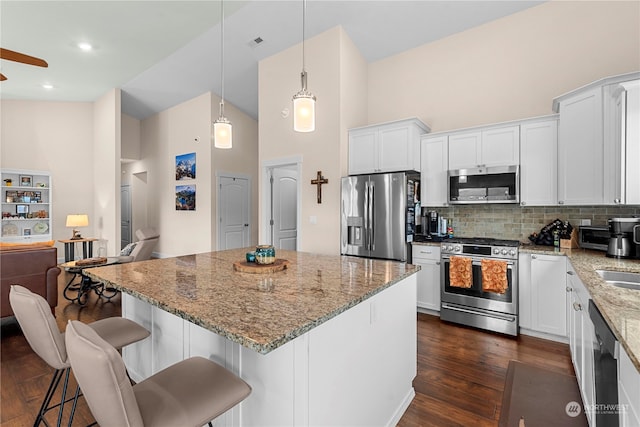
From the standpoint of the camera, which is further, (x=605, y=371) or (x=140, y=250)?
(x=140, y=250)

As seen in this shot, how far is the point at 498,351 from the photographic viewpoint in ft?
9.12

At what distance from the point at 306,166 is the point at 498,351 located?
319 cm

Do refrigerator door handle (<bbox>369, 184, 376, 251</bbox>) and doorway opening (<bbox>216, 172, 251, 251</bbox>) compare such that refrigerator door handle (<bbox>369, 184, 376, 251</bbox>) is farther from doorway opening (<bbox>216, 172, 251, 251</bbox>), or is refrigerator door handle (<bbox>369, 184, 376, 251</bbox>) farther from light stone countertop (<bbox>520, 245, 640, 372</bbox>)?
doorway opening (<bbox>216, 172, 251, 251</bbox>)

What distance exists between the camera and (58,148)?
22.8ft

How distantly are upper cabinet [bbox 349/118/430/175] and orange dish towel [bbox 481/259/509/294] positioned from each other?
4.73 ft

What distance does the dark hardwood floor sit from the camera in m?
1.91

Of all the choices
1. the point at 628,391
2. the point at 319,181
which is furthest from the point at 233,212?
the point at 628,391

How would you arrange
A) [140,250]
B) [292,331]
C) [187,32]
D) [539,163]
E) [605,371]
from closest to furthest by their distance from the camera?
[292,331], [605,371], [539,163], [187,32], [140,250]

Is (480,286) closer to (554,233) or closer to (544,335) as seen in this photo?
(544,335)

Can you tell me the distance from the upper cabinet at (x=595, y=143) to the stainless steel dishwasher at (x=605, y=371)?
170 centimetres

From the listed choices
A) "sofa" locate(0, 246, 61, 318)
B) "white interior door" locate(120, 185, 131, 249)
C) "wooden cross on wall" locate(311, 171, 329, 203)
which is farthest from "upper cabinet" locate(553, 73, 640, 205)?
"white interior door" locate(120, 185, 131, 249)

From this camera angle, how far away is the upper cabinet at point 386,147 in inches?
152

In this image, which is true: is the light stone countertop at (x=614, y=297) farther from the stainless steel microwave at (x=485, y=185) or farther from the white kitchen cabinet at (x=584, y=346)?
the stainless steel microwave at (x=485, y=185)

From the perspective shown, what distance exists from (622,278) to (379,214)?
2.20 meters
